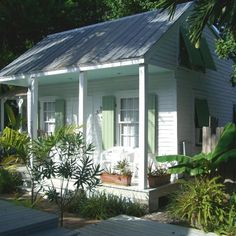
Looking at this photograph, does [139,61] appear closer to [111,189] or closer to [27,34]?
[111,189]

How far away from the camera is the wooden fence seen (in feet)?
26.7

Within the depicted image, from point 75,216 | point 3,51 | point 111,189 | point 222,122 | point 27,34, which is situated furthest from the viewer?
point 27,34

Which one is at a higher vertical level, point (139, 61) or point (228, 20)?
point (228, 20)

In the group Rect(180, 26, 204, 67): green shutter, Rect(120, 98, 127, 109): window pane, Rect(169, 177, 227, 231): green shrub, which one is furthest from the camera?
Rect(120, 98, 127, 109): window pane

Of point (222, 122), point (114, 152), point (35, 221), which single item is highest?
point (222, 122)

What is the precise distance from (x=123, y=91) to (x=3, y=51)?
1006 centimetres

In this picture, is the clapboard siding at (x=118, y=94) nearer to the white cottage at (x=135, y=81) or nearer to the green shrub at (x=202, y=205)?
the white cottage at (x=135, y=81)

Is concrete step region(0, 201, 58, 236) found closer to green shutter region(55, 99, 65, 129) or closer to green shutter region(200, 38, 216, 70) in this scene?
green shutter region(200, 38, 216, 70)

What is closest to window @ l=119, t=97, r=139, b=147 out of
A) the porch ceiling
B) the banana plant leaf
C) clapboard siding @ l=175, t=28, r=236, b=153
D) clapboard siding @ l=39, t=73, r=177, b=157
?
clapboard siding @ l=39, t=73, r=177, b=157

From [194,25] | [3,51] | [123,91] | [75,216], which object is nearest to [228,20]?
[194,25]

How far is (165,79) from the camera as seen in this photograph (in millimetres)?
11086

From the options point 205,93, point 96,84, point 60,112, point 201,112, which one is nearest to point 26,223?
point 201,112

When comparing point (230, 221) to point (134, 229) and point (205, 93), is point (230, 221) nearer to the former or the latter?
point (134, 229)

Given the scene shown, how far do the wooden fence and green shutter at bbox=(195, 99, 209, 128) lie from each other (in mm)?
3126
